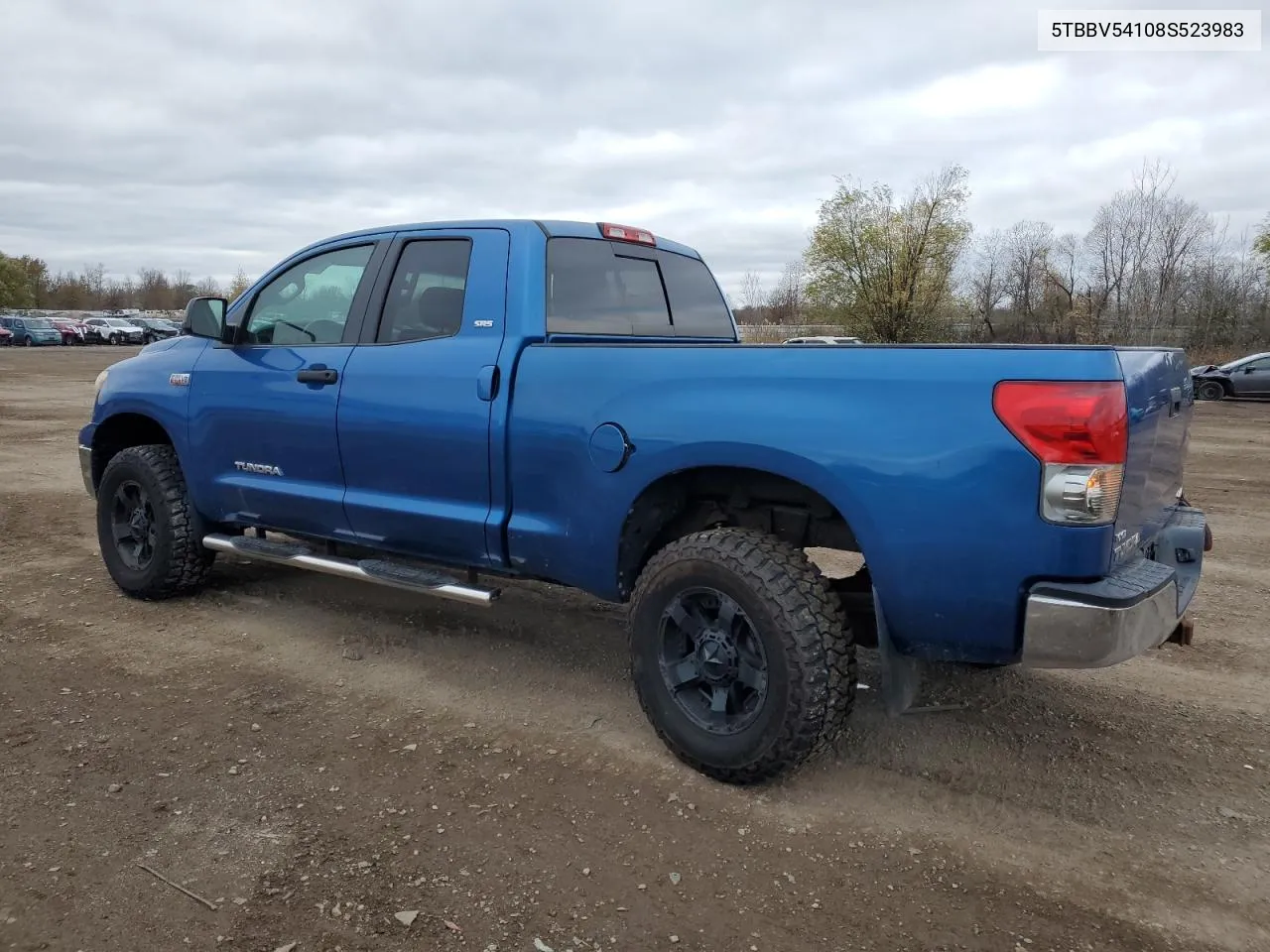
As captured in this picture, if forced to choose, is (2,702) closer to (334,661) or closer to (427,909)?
(334,661)

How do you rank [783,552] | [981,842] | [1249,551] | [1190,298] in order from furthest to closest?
[1190,298], [1249,551], [783,552], [981,842]

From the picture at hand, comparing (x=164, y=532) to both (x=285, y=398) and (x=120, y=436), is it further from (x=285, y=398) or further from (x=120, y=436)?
(x=285, y=398)

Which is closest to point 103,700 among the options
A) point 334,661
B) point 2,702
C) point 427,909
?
point 2,702

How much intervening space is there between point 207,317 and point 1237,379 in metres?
23.7

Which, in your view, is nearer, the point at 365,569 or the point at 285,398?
the point at 365,569

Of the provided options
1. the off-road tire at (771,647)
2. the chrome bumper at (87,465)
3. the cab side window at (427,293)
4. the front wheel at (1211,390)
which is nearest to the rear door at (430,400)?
the cab side window at (427,293)

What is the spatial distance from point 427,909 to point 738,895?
0.87m

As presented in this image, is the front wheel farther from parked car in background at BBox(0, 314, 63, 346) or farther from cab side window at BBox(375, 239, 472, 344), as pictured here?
parked car in background at BBox(0, 314, 63, 346)

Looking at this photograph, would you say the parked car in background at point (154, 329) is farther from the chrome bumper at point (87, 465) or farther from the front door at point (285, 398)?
the front door at point (285, 398)

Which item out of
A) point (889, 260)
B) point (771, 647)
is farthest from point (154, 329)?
point (771, 647)

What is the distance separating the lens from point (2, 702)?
12.6ft

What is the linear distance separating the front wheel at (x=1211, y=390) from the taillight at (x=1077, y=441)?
23.0 metres

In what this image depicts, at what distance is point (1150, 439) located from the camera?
2867mm

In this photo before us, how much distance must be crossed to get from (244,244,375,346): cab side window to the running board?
1.04 meters
